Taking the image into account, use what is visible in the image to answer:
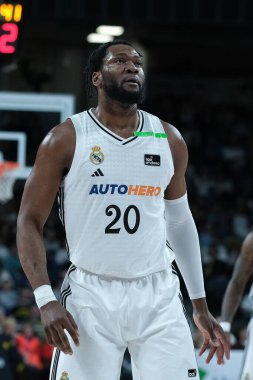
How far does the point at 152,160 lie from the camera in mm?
4949

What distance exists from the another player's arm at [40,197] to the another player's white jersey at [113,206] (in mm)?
59

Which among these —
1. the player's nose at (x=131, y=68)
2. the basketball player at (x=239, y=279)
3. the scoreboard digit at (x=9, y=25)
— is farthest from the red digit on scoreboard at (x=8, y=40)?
the player's nose at (x=131, y=68)

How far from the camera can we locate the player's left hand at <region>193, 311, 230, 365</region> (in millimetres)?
4969

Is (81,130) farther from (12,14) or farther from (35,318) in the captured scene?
(35,318)

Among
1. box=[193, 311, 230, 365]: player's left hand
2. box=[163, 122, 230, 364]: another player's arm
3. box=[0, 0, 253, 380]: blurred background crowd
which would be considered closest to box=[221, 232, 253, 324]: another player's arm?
box=[163, 122, 230, 364]: another player's arm

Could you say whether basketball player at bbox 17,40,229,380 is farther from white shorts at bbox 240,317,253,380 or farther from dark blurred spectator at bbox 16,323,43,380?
dark blurred spectator at bbox 16,323,43,380

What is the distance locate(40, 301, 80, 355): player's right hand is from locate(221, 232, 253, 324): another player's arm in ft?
7.41

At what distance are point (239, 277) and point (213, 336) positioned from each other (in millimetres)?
1679

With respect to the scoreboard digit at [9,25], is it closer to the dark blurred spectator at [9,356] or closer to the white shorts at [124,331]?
the dark blurred spectator at [9,356]

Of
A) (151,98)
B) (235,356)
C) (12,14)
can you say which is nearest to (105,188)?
(235,356)

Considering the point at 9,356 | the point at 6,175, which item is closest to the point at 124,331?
the point at 9,356

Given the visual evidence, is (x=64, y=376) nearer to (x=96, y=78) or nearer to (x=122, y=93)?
(x=122, y=93)

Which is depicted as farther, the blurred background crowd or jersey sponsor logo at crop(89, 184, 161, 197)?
the blurred background crowd

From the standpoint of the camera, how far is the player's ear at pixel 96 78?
16.9 ft
